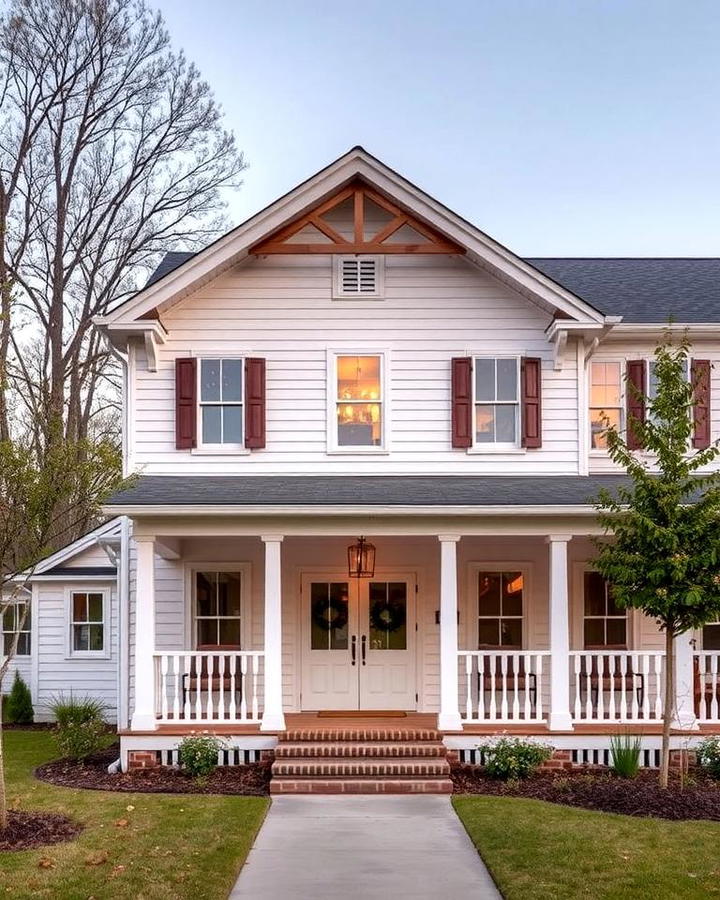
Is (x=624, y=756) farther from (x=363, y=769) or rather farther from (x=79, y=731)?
(x=79, y=731)

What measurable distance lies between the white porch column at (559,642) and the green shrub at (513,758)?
1.82 ft

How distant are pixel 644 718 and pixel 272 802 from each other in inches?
199

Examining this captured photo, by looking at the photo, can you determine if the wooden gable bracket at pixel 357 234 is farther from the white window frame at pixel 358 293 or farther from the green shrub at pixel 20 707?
the green shrub at pixel 20 707

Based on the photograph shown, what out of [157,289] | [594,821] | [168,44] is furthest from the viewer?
[168,44]

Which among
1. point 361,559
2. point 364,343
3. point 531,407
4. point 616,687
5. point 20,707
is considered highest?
point 364,343

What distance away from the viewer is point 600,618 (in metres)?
13.5

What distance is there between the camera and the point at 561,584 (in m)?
11.6

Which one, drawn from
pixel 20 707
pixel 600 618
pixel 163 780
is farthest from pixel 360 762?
pixel 20 707

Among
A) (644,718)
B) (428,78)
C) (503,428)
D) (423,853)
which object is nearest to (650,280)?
(503,428)

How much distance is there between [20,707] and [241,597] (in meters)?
7.12

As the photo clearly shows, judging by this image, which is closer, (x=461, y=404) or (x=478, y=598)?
(x=461, y=404)

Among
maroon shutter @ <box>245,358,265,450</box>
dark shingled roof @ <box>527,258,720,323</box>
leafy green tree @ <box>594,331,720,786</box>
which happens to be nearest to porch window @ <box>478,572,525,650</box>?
leafy green tree @ <box>594,331,720,786</box>

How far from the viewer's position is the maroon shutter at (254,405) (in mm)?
12898

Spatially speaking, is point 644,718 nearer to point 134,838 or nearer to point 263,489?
point 263,489
